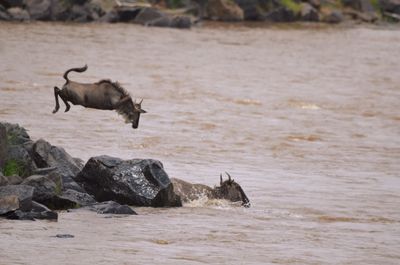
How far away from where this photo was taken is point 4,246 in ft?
42.7

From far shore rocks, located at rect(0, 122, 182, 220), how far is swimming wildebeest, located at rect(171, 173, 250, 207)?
51 centimetres

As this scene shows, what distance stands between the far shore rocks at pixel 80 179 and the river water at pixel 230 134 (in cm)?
31

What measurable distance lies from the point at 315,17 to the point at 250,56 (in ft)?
77.8

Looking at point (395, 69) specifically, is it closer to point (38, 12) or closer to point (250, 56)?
point (250, 56)

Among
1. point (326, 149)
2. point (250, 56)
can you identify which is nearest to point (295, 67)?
point (250, 56)

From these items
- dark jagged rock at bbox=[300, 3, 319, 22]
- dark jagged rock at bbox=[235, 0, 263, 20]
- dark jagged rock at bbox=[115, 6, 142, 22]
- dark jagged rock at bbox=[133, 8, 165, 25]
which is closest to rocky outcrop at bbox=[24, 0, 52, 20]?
dark jagged rock at bbox=[115, 6, 142, 22]

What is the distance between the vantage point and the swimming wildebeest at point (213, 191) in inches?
686

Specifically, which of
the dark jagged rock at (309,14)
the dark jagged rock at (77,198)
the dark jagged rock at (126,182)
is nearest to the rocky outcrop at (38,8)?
the dark jagged rock at (309,14)

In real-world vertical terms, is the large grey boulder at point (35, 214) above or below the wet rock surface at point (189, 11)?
above

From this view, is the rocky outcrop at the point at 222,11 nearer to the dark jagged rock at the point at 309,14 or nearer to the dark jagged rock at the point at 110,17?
the dark jagged rock at the point at 309,14

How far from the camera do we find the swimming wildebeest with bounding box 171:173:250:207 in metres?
17.4

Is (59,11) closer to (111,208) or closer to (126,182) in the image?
(126,182)

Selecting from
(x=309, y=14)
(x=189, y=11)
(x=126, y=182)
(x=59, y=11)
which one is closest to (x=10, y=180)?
(x=126, y=182)

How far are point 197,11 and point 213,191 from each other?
46.8 meters
